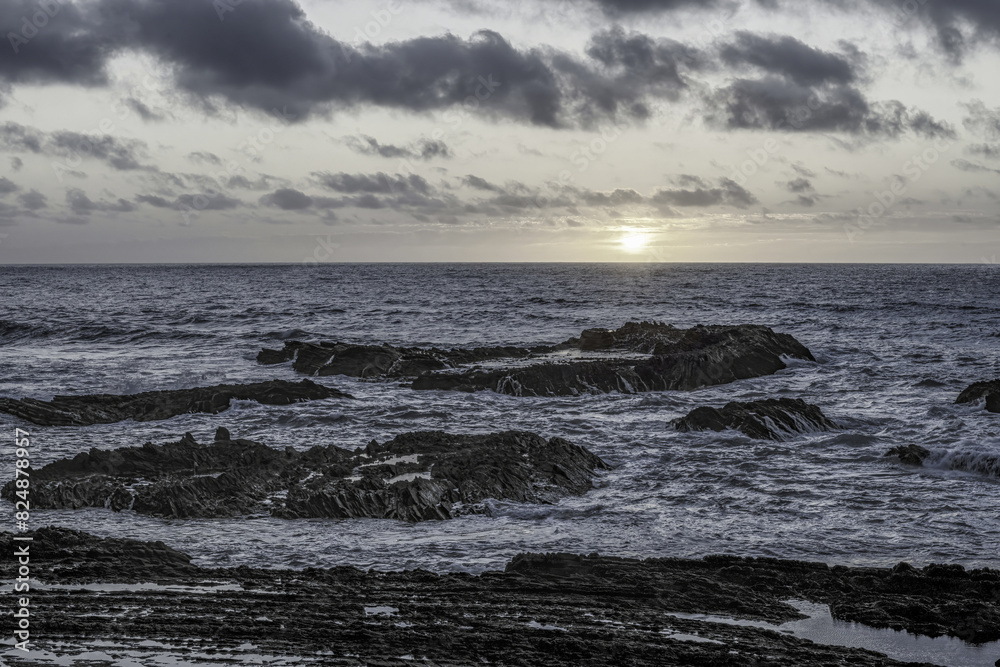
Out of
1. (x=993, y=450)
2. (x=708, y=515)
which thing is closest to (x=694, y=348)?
(x=993, y=450)

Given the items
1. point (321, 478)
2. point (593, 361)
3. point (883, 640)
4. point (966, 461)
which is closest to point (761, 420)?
point (966, 461)

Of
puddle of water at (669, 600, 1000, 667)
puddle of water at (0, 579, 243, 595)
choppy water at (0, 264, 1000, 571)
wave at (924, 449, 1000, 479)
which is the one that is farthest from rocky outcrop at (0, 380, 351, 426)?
puddle of water at (669, 600, 1000, 667)

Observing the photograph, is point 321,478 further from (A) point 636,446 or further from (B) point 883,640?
(B) point 883,640

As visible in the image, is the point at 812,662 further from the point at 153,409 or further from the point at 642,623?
the point at 153,409

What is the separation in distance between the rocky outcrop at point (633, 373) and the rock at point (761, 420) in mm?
5487

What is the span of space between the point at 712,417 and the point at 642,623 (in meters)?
11.8

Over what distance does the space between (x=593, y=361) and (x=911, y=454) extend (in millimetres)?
11645

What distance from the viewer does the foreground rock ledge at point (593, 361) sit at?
84.1ft

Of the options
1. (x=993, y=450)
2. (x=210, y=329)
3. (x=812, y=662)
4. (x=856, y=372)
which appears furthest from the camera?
(x=210, y=329)

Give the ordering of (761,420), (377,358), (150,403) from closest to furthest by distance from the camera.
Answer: (761,420), (150,403), (377,358)

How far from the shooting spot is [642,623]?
8492 millimetres

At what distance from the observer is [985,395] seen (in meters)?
22.5

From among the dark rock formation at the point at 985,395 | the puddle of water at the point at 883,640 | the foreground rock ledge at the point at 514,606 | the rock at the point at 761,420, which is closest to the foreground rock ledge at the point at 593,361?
the rock at the point at 761,420

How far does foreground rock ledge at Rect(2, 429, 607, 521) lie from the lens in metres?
13.0
